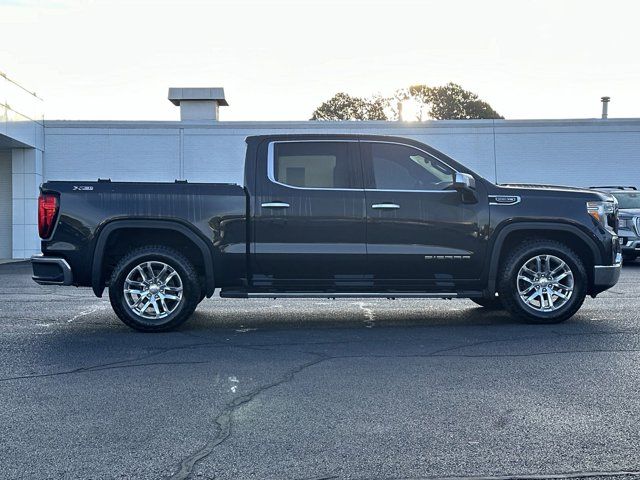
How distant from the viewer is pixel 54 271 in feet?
27.7

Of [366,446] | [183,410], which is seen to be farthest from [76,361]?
[366,446]

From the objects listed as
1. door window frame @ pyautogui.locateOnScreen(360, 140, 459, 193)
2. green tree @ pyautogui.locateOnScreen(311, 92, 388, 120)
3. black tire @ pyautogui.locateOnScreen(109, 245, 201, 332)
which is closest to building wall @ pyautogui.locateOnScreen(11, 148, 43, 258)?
black tire @ pyautogui.locateOnScreen(109, 245, 201, 332)

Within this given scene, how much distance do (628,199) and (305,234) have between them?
13.0 meters

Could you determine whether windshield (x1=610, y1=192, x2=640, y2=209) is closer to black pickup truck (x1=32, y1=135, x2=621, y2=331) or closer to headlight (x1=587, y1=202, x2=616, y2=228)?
headlight (x1=587, y1=202, x2=616, y2=228)

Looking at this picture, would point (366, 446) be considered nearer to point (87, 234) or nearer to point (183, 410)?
point (183, 410)

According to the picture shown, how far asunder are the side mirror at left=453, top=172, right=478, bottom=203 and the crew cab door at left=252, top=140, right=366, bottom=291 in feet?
3.35

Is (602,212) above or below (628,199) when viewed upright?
below

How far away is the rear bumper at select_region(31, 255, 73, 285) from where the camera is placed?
330 inches

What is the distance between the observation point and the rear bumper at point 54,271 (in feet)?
27.5

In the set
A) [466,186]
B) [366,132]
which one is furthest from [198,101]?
[466,186]

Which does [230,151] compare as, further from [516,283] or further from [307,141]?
[516,283]

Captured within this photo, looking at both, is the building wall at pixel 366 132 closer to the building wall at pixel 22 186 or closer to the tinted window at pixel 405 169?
the building wall at pixel 22 186

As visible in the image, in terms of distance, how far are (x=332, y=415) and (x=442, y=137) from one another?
65.3 feet

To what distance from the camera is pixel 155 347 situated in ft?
25.1
